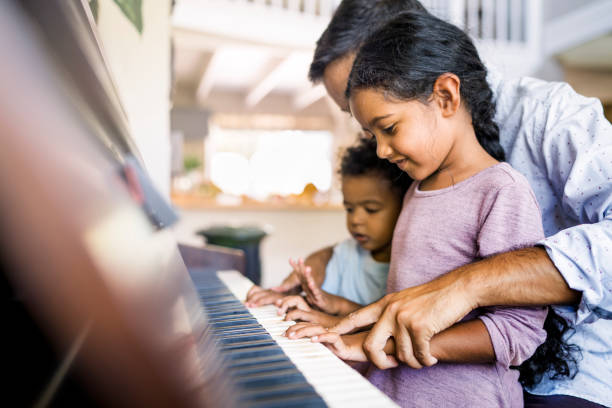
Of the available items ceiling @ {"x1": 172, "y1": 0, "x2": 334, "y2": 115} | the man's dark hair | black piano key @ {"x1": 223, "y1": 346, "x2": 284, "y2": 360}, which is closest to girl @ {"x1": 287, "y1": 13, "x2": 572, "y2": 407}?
black piano key @ {"x1": 223, "y1": 346, "x2": 284, "y2": 360}

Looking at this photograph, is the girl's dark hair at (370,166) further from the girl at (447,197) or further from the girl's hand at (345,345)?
the girl's hand at (345,345)

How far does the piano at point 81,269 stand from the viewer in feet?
0.87

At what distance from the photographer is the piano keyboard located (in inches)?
16.5

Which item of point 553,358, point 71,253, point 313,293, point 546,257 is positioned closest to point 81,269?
point 71,253

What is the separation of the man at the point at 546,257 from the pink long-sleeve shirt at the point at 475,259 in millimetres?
44

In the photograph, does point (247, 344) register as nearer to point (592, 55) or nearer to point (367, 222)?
point (367, 222)

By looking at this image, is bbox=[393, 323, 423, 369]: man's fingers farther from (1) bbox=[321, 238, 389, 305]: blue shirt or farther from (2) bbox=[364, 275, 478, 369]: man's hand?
(1) bbox=[321, 238, 389, 305]: blue shirt

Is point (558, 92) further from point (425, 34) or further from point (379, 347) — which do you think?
point (379, 347)

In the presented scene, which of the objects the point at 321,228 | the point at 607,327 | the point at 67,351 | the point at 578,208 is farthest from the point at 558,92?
the point at 321,228

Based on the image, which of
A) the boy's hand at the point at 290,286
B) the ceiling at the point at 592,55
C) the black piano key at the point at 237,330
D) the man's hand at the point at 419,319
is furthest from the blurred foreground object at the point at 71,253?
the ceiling at the point at 592,55

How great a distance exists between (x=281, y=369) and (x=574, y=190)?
678 mm

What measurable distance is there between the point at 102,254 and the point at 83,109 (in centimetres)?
13

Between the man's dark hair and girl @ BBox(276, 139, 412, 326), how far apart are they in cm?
29

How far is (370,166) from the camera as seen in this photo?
53.6 inches
